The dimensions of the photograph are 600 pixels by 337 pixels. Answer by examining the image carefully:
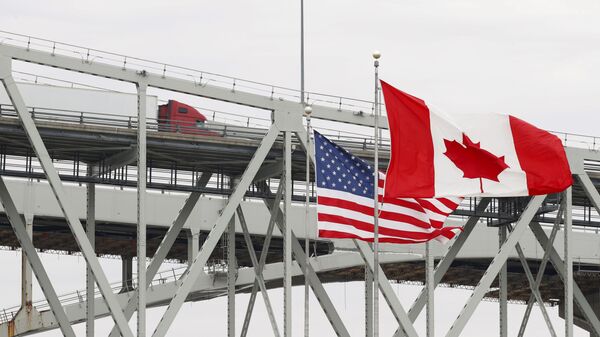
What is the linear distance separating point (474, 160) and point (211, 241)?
39.9 ft

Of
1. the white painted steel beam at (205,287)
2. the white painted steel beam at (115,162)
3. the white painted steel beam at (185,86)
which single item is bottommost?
the white painted steel beam at (205,287)

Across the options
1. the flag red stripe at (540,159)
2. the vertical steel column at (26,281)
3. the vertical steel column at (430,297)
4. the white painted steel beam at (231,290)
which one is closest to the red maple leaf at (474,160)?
the flag red stripe at (540,159)

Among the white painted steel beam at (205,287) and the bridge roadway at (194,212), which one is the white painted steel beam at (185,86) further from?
the white painted steel beam at (205,287)

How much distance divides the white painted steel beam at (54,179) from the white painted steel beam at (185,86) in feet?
2.93

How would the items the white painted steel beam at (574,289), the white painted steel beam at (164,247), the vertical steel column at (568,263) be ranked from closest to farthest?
the white painted steel beam at (164,247), the vertical steel column at (568,263), the white painted steel beam at (574,289)

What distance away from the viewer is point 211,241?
201 ft

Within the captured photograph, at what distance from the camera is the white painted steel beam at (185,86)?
191 feet

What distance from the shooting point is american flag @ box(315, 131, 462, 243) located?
2031 inches

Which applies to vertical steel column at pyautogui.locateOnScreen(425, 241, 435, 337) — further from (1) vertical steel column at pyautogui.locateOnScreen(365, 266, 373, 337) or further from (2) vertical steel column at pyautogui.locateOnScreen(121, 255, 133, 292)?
(2) vertical steel column at pyautogui.locateOnScreen(121, 255, 133, 292)

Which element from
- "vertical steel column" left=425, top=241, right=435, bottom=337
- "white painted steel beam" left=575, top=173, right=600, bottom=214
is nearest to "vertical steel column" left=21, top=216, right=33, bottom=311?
"vertical steel column" left=425, top=241, right=435, bottom=337

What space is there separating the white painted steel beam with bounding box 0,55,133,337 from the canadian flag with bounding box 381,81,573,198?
12.8 meters

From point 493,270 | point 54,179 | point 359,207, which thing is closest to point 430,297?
point 493,270

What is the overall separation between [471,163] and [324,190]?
487cm

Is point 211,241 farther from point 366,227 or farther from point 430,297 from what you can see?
point 366,227
